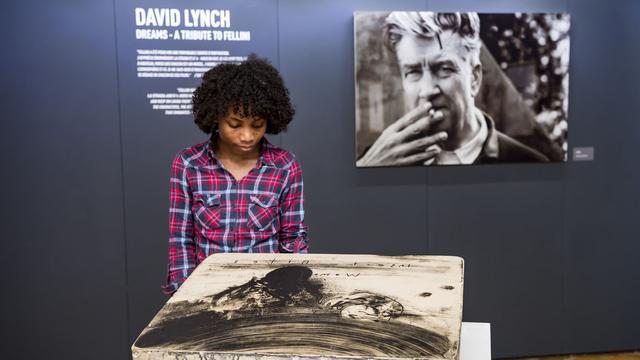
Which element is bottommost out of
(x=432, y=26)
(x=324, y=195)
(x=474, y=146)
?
(x=324, y=195)

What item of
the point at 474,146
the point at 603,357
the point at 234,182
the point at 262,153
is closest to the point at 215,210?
the point at 234,182

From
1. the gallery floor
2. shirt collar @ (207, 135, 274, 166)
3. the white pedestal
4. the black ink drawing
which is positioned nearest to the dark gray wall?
the gallery floor

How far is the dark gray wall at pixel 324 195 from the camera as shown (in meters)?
3.11

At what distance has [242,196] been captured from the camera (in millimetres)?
1672

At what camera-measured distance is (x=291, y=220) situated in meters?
1.75

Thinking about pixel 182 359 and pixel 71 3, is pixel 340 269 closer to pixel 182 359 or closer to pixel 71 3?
pixel 182 359

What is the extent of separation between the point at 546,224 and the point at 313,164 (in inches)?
54.7

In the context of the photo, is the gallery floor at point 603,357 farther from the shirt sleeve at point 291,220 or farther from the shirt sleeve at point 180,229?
the shirt sleeve at point 180,229

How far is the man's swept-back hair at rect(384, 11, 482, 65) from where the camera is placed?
126 inches

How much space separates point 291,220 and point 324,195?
1565 mm

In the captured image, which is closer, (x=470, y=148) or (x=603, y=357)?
(x=470, y=148)

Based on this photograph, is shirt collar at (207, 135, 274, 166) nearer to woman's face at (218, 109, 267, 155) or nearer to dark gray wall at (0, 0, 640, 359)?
woman's face at (218, 109, 267, 155)

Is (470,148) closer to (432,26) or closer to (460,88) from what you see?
(460,88)

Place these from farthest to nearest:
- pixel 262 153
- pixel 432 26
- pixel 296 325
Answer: pixel 432 26
pixel 262 153
pixel 296 325
